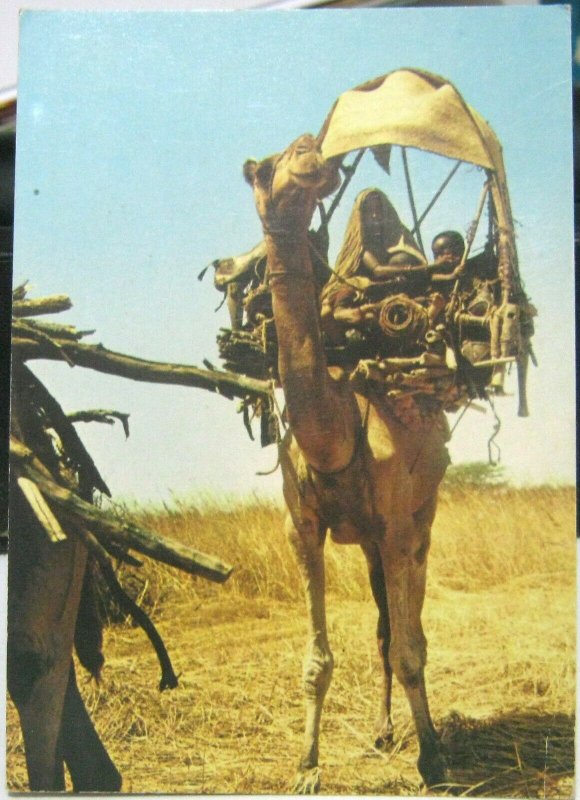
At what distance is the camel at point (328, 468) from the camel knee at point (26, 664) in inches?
39.0

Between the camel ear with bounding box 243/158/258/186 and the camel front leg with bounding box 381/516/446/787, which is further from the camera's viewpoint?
the camel ear with bounding box 243/158/258/186

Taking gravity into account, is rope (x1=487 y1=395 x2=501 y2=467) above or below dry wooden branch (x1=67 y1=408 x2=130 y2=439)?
below

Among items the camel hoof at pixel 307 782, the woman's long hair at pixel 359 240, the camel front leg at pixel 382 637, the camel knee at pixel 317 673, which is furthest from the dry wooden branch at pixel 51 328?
the camel hoof at pixel 307 782

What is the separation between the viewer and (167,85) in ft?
11.2

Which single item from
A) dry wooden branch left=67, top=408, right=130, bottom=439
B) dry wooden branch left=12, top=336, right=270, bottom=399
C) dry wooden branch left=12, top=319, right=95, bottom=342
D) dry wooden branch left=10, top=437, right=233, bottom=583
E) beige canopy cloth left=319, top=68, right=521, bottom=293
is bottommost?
dry wooden branch left=10, top=437, right=233, bottom=583

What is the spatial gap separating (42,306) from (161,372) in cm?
53

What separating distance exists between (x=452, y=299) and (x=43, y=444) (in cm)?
164

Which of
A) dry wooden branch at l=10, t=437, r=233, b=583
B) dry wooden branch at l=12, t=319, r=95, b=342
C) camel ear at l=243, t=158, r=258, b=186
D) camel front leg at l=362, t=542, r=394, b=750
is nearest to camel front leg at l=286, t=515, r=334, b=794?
camel front leg at l=362, t=542, r=394, b=750

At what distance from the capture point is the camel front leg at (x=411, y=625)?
325 cm

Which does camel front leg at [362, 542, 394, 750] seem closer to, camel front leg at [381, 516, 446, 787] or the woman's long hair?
camel front leg at [381, 516, 446, 787]

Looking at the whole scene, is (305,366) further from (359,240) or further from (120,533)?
(120,533)

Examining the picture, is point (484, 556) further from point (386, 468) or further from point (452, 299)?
point (452, 299)

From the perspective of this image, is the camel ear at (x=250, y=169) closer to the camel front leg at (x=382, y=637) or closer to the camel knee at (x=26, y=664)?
the camel front leg at (x=382, y=637)

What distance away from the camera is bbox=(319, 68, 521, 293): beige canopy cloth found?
3.33 m
